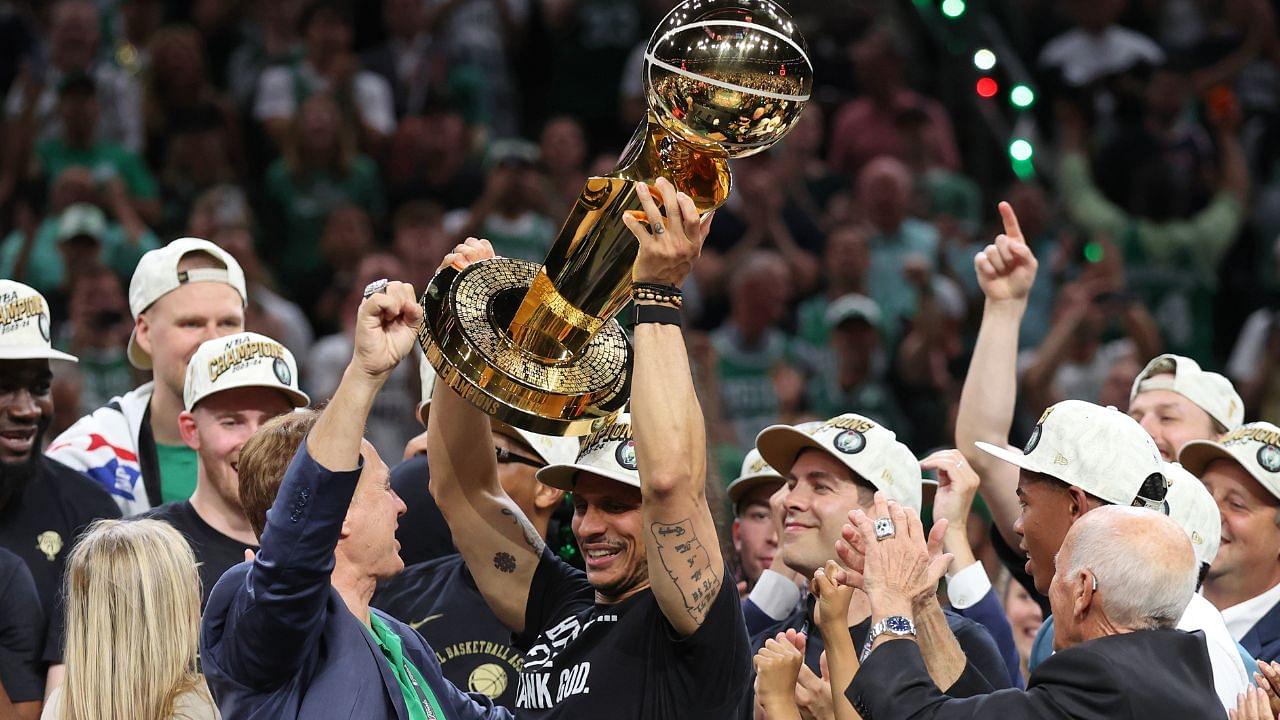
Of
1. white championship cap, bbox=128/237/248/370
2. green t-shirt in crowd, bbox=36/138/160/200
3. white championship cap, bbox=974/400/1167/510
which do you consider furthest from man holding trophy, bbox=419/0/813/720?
green t-shirt in crowd, bbox=36/138/160/200

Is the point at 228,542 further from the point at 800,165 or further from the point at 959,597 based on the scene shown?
the point at 800,165

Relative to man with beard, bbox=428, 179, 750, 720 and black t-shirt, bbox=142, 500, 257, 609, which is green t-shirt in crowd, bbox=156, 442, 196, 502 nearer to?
black t-shirt, bbox=142, 500, 257, 609

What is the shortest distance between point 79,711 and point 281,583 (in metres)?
0.65

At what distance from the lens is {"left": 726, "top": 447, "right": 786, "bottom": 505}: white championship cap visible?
18.6 ft

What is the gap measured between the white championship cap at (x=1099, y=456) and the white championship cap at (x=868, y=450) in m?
0.63

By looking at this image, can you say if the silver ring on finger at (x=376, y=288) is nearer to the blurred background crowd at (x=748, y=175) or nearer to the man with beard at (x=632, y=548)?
the man with beard at (x=632, y=548)

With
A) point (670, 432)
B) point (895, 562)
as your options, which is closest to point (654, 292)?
point (670, 432)

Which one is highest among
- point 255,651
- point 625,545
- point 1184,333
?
point 255,651

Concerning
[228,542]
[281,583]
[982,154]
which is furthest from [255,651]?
Answer: [982,154]

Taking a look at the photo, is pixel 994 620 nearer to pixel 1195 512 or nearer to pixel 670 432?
pixel 1195 512

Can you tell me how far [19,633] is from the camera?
4.36m

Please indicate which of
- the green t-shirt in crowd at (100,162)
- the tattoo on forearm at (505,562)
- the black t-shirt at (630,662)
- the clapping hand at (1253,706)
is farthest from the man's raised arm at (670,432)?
the green t-shirt in crowd at (100,162)

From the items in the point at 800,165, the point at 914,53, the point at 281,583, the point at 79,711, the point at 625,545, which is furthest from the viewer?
the point at 914,53

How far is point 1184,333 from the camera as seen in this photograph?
10109mm
